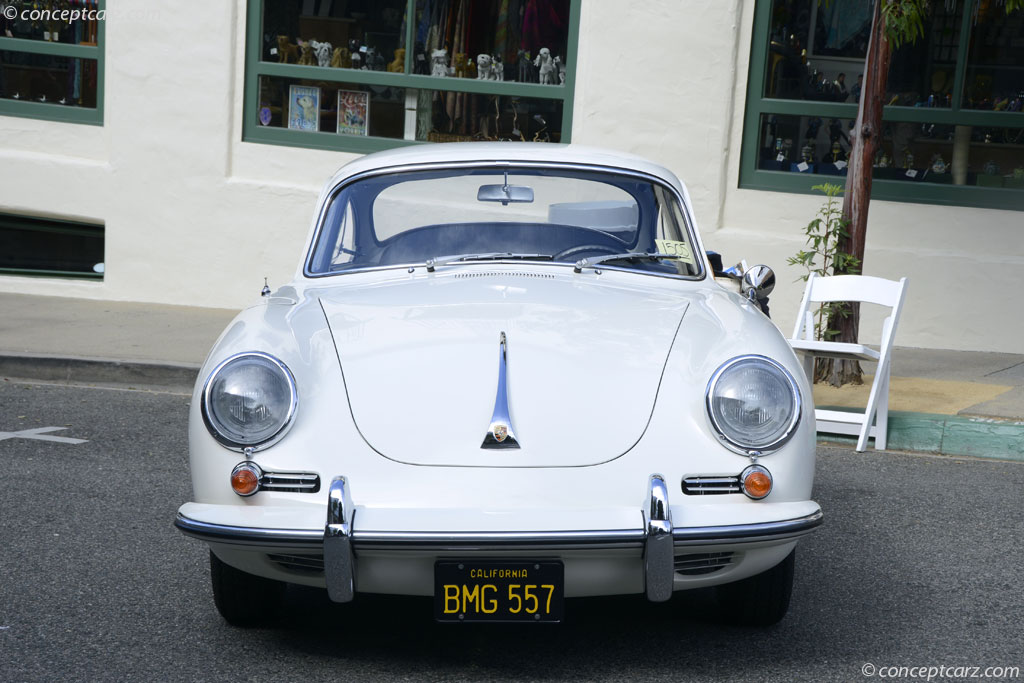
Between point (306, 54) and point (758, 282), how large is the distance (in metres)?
7.15

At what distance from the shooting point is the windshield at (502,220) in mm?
4223

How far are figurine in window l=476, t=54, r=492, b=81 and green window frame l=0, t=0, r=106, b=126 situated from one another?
340 cm

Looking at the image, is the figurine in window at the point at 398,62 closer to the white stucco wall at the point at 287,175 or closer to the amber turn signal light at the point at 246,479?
the white stucco wall at the point at 287,175

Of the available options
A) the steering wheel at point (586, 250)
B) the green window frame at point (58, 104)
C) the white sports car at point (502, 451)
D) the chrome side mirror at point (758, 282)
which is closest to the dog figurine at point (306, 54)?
the green window frame at point (58, 104)

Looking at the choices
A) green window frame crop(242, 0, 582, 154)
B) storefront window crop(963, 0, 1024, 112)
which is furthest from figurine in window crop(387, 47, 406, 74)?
storefront window crop(963, 0, 1024, 112)

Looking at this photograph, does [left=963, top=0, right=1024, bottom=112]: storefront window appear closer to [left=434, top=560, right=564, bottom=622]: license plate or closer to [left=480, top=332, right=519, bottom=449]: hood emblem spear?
[left=480, top=332, right=519, bottom=449]: hood emblem spear

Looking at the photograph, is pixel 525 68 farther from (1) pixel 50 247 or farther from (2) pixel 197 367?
(1) pixel 50 247

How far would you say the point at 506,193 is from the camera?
4371 mm

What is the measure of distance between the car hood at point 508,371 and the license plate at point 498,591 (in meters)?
0.27

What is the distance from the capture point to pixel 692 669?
10.8 ft

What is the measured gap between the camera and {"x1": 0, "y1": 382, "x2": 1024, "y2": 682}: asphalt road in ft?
10.7

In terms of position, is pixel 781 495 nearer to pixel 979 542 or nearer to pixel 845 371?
pixel 979 542

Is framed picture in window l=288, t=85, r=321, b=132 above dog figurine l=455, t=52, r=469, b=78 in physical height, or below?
below

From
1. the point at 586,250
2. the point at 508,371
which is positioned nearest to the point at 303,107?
the point at 586,250
